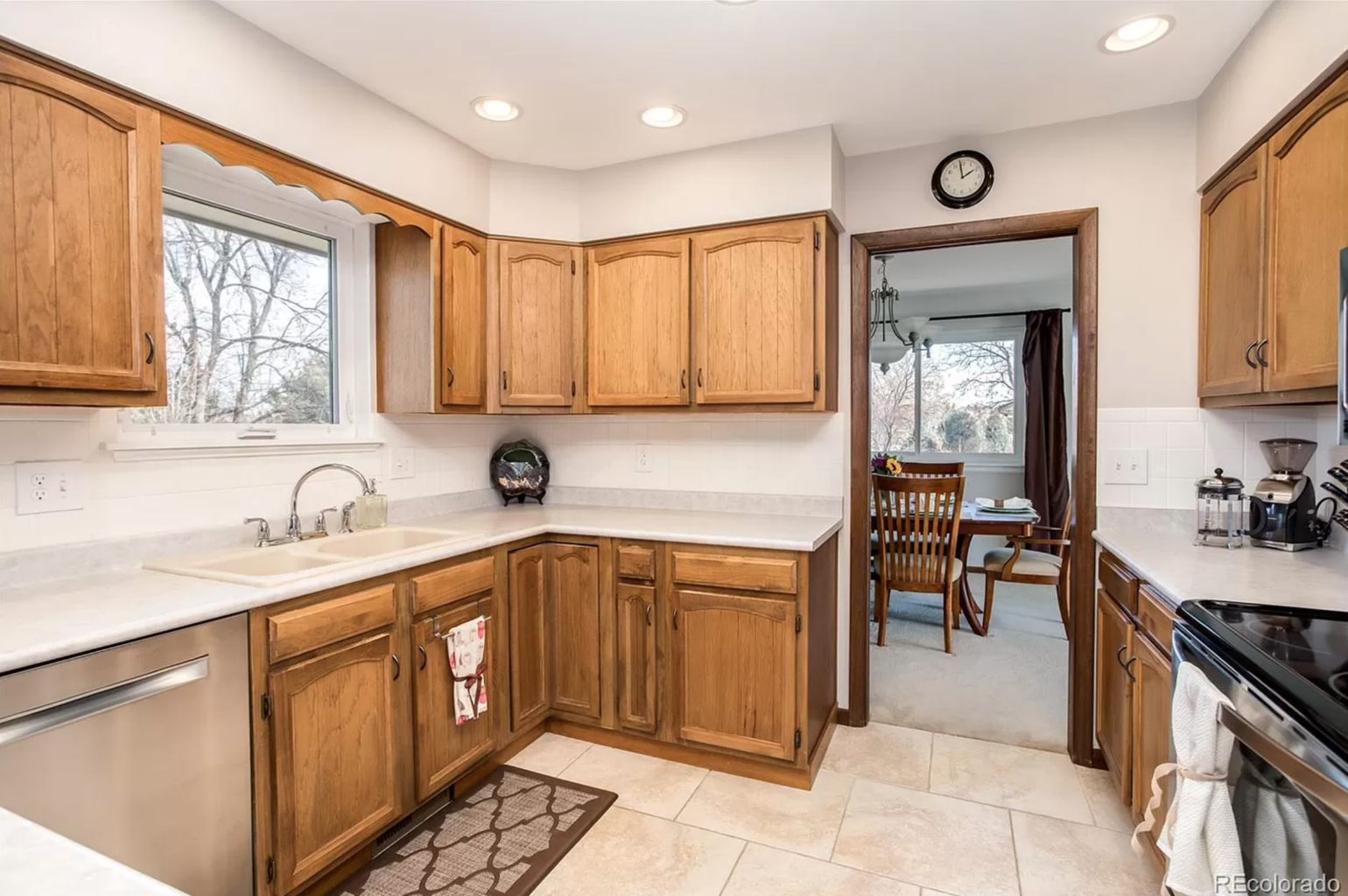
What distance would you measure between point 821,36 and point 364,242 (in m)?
1.85

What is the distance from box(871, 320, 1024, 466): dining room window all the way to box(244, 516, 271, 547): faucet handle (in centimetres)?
491

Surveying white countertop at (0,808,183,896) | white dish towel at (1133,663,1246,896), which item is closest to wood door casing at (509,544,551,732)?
white countertop at (0,808,183,896)

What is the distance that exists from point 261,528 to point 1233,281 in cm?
316

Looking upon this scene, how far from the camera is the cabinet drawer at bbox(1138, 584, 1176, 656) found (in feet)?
5.40

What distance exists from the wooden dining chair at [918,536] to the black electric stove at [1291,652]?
7.25 ft

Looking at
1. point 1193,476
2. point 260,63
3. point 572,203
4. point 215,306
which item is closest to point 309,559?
point 215,306

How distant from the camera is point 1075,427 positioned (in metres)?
2.58

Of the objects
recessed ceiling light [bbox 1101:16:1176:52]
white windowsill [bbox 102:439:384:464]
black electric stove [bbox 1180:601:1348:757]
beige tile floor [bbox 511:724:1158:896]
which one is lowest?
beige tile floor [bbox 511:724:1158:896]

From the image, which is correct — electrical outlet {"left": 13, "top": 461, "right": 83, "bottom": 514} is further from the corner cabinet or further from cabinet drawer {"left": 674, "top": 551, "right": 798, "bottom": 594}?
the corner cabinet

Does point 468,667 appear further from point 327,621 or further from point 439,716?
point 327,621

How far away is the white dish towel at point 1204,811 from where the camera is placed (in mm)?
1216

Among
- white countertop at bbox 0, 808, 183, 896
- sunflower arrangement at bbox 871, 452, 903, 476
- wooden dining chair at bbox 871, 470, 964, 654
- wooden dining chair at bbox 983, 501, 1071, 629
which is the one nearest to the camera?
white countertop at bbox 0, 808, 183, 896

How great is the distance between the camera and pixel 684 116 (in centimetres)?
248

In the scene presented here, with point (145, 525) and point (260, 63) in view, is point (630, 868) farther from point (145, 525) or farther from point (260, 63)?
point (260, 63)
